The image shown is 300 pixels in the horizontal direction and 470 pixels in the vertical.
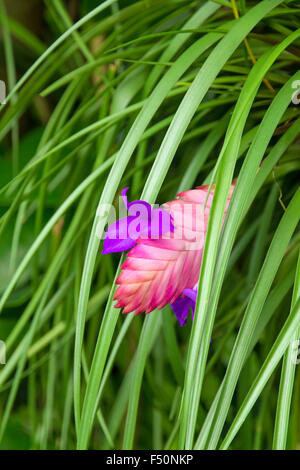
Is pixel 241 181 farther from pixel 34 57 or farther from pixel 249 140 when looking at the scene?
pixel 34 57

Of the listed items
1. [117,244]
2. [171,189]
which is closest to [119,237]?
[117,244]

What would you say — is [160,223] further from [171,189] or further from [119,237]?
[171,189]

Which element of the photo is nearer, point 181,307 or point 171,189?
point 181,307

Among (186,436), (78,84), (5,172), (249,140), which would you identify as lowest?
(186,436)

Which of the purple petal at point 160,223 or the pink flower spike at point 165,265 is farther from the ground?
the purple petal at point 160,223

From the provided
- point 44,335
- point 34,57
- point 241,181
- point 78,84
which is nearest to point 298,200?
point 241,181
